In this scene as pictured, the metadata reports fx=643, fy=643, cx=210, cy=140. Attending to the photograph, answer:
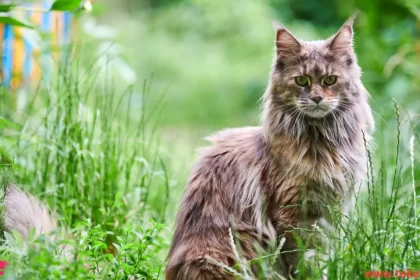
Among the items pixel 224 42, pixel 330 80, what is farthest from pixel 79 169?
pixel 224 42

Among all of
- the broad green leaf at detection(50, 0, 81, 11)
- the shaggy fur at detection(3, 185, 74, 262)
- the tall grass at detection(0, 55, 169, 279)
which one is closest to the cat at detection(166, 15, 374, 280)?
the tall grass at detection(0, 55, 169, 279)

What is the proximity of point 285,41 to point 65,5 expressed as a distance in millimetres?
1085

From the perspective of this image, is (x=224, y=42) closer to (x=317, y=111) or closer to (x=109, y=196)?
(x=109, y=196)

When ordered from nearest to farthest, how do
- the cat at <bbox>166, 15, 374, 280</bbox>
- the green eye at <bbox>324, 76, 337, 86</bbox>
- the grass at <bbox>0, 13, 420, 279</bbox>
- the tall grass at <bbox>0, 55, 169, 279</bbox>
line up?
the grass at <bbox>0, 13, 420, 279</bbox> < the cat at <bbox>166, 15, 374, 280</bbox> < the green eye at <bbox>324, 76, 337, 86</bbox> < the tall grass at <bbox>0, 55, 169, 279</bbox>

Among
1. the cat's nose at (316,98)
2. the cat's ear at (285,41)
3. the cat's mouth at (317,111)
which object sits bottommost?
the cat's mouth at (317,111)

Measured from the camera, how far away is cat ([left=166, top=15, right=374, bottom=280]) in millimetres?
3000

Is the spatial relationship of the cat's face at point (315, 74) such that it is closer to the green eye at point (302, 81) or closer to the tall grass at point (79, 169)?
the green eye at point (302, 81)

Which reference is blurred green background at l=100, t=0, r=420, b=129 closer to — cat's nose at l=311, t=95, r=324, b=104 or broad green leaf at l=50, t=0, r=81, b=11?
cat's nose at l=311, t=95, r=324, b=104

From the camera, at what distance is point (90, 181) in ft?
12.0

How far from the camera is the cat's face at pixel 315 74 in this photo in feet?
10.1

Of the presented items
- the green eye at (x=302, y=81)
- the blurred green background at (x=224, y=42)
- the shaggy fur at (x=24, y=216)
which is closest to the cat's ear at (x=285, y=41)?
the green eye at (x=302, y=81)

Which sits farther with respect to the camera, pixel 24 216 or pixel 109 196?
pixel 109 196

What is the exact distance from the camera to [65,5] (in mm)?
3113

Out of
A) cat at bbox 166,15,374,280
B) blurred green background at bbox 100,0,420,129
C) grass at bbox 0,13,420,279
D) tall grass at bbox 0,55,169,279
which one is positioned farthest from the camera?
blurred green background at bbox 100,0,420,129
